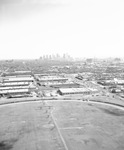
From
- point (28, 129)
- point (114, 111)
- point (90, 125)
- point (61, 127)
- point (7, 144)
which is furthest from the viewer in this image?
point (114, 111)

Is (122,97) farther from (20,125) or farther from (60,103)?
(20,125)

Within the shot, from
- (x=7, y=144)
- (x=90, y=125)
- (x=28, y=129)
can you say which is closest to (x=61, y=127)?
(x=90, y=125)

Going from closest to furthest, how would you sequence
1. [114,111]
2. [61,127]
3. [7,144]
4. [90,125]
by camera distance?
1. [7,144]
2. [61,127]
3. [90,125]
4. [114,111]

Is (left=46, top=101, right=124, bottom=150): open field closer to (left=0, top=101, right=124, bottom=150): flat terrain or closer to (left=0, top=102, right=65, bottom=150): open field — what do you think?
(left=0, top=101, right=124, bottom=150): flat terrain

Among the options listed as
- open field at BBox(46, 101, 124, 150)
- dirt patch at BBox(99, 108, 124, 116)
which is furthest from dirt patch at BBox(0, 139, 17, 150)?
dirt patch at BBox(99, 108, 124, 116)

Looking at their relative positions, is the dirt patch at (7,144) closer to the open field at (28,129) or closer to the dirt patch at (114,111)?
the open field at (28,129)

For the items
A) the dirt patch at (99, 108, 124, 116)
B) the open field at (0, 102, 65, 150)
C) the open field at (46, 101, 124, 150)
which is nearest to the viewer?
the open field at (0, 102, 65, 150)

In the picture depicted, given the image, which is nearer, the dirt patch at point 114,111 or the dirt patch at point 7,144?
the dirt patch at point 7,144

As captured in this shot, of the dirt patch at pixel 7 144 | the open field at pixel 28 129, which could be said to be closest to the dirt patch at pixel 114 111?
the open field at pixel 28 129

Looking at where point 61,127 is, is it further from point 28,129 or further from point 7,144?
point 7,144
